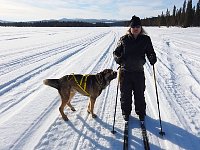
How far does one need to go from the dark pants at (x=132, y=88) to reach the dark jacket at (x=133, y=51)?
0.47 feet

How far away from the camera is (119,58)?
5.31 metres

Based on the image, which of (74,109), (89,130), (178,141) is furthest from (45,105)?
(178,141)

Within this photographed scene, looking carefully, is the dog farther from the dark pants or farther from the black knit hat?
the black knit hat

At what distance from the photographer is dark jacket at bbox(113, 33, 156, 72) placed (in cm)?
522

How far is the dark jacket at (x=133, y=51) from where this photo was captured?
522 centimetres

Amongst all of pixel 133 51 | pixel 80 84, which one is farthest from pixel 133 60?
pixel 80 84

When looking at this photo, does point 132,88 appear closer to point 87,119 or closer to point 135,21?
point 87,119

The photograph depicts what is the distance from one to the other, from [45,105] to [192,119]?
333 cm

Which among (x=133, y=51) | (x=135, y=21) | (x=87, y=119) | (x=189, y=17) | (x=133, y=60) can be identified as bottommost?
(x=87, y=119)

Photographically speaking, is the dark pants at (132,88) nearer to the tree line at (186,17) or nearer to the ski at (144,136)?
the ski at (144,136)

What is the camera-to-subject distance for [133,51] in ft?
17.2

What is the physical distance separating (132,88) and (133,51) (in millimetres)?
834

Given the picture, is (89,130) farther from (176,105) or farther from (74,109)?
(176,105)

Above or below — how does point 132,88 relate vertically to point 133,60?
below
